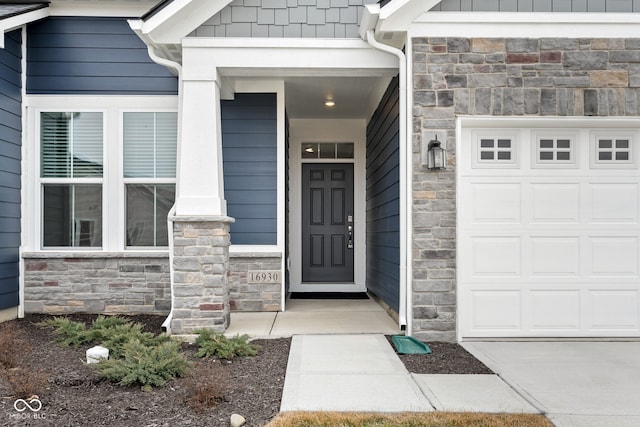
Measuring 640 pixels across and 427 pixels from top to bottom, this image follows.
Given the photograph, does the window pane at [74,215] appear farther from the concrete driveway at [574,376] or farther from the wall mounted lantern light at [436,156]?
the concrete driveway at [574,376]

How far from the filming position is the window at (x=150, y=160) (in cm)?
628

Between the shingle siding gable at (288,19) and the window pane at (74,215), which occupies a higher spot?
the shingle siding gable at (288,19)

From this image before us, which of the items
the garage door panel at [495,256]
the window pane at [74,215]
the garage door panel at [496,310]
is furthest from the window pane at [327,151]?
the garage door panel at [496,310]

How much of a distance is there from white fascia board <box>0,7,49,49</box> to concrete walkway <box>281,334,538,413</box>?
4479 millimetres

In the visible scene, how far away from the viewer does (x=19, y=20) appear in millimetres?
5703

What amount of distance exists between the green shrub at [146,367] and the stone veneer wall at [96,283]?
2450 mm

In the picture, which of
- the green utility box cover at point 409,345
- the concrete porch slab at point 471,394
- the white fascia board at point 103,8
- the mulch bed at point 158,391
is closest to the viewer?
the mulch bed at point 158,391

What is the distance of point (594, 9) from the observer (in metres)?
4.89

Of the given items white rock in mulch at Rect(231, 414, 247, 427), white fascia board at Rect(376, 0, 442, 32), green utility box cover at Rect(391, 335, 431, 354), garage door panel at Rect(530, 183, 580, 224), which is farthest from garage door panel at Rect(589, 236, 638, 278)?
white rock in mulch at Rect(231, 414, 247, 427)

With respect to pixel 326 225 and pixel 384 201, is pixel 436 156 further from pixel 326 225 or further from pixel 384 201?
pixel 326 225

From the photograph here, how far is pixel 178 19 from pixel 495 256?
12.3 ft

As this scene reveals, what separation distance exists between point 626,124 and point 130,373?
4839 mm

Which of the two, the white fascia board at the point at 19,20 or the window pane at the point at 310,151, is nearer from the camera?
the white fascia board at the point at 19,20

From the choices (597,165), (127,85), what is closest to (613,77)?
(597,165)
